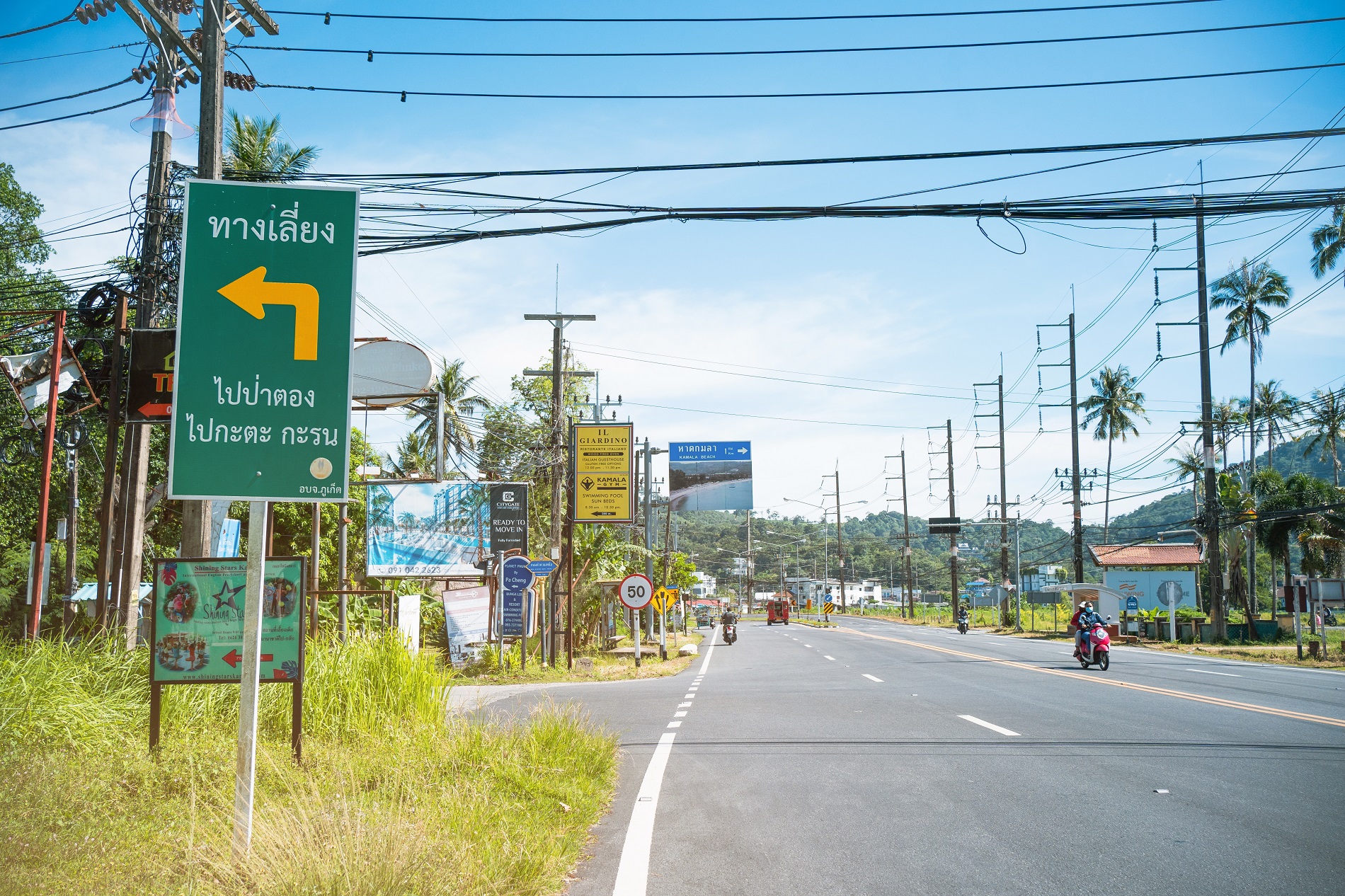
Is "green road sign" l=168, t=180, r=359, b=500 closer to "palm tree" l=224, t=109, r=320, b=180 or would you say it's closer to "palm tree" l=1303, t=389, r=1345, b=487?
"palm tree" l=224, t=109, r=320, b=180

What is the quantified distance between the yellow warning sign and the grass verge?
1696cm

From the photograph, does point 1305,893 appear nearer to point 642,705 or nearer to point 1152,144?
point 1152,144

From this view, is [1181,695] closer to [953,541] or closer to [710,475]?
[710,475]

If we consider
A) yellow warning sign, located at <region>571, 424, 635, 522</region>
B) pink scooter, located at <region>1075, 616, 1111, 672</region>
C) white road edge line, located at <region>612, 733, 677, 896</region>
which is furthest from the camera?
yellow warning sign, located at <region>571, 424, 635, 522</region>

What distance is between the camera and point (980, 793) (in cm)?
792

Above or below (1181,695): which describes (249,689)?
above

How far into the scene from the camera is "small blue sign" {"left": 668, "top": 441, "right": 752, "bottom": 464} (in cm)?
4372

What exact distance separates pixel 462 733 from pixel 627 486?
19.5 m

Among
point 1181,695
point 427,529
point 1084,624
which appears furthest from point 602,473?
point 1181,695

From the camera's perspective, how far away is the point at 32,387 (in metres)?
16.2

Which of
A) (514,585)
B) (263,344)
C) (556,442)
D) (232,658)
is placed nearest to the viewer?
(263,344)

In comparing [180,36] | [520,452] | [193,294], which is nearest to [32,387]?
[180,36]

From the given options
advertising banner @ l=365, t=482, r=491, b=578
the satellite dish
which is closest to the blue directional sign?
advertising banner @ l=365, t=482, r=491, b=578

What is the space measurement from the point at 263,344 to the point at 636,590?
20.4m
